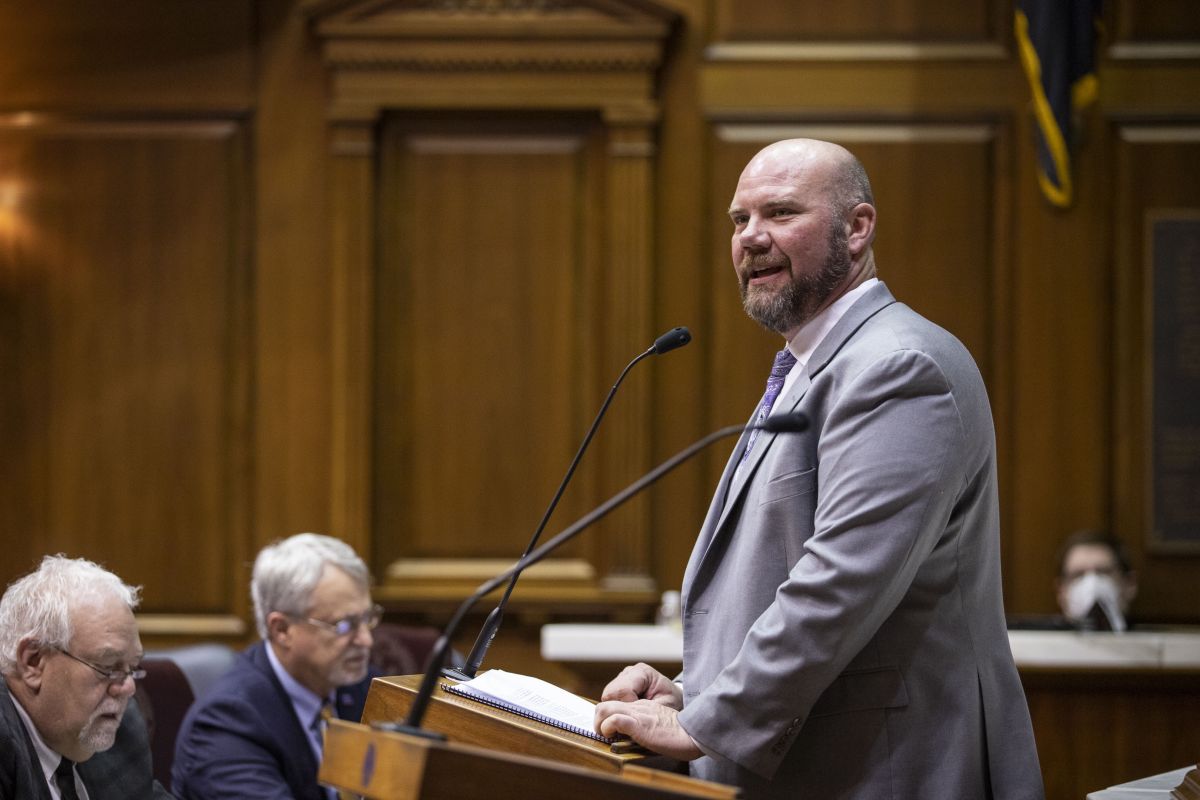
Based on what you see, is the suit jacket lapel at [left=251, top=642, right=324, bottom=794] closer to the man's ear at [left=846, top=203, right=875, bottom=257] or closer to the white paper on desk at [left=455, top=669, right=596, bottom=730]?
the white paper on desk at [left=455, top=669, right=596, bottom=730]

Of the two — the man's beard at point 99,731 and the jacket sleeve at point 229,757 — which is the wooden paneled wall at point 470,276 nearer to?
the jacket sleeve at point 229,757

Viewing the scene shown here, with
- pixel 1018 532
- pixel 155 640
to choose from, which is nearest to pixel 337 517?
pixel 155 640

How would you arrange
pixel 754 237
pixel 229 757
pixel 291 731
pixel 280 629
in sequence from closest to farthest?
pixel 754 237
pixel 229 757
pixel 291 731
pixel 280 629

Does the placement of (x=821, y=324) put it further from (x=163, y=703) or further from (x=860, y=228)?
(x=163, y=703)

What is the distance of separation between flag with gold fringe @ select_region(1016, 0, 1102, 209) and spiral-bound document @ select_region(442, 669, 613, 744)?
146 inches

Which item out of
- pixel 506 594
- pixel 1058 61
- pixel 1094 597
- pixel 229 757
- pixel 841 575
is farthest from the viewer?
pixel 1058 61

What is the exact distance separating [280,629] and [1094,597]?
2.92 m

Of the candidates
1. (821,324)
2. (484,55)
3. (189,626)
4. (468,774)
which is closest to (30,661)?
(468,774)

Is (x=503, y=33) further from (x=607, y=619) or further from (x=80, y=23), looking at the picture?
(x=607, y=619)

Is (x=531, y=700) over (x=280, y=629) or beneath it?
over

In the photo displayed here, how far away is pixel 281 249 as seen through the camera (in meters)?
5.62

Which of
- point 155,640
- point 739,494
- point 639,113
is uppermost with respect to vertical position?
point 639,113

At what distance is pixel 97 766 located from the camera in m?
2.78

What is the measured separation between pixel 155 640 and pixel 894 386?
13.5ft
